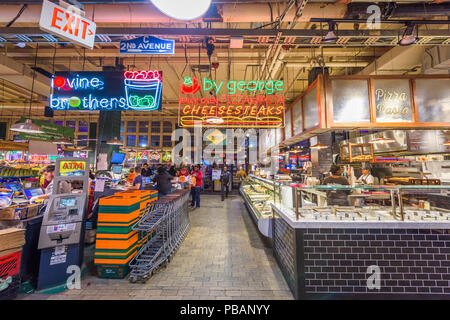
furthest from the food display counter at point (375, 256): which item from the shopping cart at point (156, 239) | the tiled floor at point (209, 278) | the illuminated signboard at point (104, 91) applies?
the illuminated signboard at point (104, 91)

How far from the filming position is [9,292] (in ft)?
8.73

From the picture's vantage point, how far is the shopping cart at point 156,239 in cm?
320

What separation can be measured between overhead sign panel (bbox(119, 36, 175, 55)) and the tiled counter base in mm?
4206

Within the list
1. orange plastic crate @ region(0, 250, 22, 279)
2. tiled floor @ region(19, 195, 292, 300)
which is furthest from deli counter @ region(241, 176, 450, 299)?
orange plastic crate @ region(0, 250, 22, 279)

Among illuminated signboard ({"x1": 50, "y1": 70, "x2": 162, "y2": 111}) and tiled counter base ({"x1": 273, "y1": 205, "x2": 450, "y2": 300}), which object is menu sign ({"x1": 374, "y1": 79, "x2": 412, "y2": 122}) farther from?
illuminated signboard ({"x1": 50, "y1": 70, "x2": 162, "y2": 111})

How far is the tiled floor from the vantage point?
280 centimetres

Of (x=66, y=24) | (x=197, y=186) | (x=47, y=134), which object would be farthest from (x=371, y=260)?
(x=47, y=134)

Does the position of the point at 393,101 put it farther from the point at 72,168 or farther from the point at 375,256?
the point at 72,168

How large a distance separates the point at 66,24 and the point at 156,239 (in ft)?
12.8

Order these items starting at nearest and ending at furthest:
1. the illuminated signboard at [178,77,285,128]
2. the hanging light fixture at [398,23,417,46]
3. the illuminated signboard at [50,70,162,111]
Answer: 1. the hanging light fixture at [398,23,417,46]
2. the illuminated signboard at [50,70,162,111]
3. the illuminated signboard at [178,77,285,128]

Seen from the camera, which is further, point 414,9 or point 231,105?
point 231,105

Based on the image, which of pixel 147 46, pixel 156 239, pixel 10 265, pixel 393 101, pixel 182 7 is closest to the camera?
pixel 182 7

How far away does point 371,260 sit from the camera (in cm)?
267

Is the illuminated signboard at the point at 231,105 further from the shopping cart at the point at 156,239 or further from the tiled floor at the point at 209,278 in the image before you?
the tiled floor at the point at 209,278
